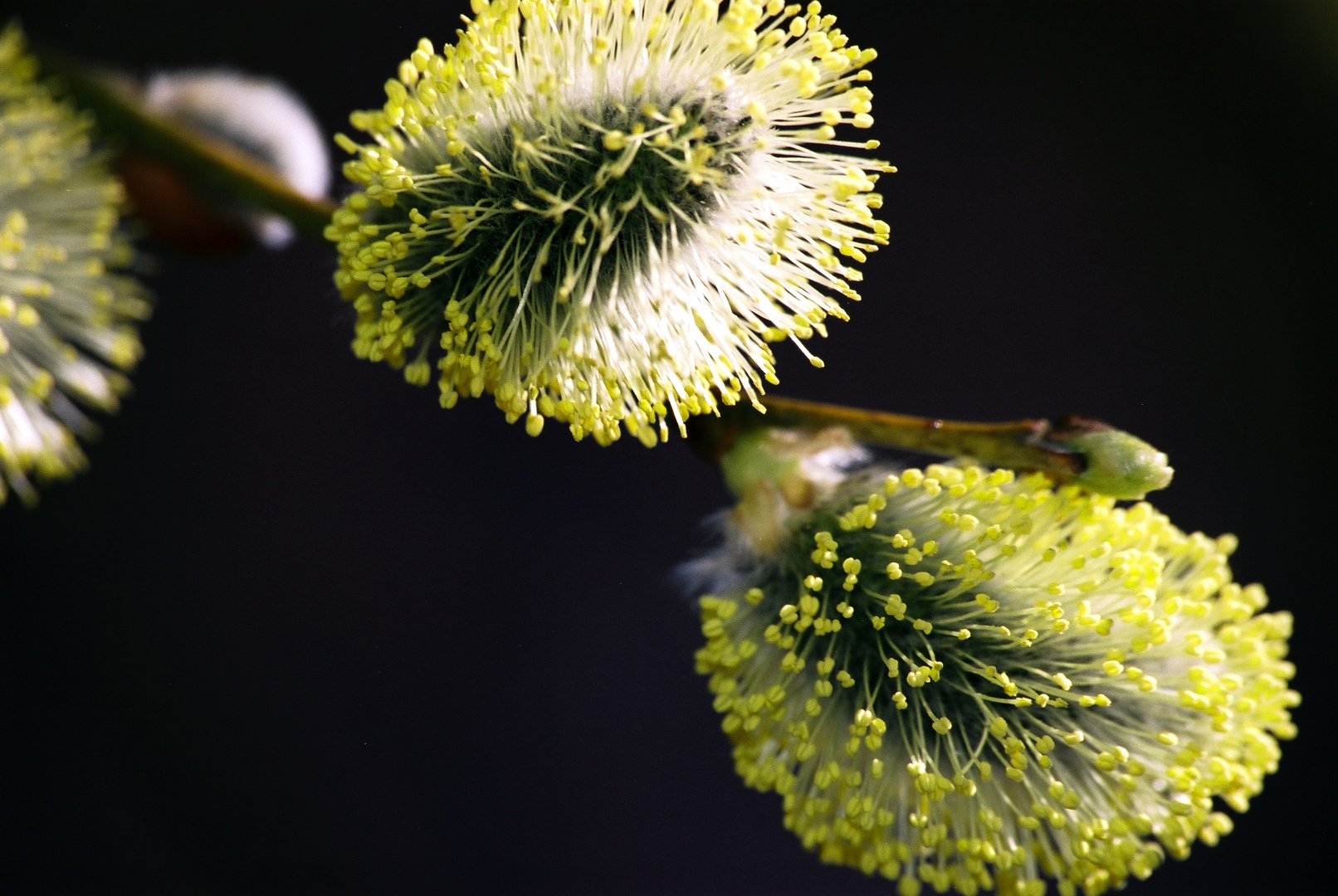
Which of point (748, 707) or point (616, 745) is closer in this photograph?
point (748, 707)

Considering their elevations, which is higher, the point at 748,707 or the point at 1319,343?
the point at 1319,343

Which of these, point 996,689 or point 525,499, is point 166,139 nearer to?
point 525,499

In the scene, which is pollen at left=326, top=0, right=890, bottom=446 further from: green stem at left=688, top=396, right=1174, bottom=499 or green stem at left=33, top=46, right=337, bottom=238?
green stem at left=33, top=46, right=337, bottom=238

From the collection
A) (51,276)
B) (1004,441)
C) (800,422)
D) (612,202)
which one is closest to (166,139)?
(51,276)

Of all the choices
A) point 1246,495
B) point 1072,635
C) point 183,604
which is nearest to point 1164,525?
point 1072,635

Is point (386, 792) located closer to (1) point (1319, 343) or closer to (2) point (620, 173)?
(2) point (620, 173)

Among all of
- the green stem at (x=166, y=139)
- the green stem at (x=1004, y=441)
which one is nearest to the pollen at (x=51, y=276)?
the green stem at (x=166, y=139)

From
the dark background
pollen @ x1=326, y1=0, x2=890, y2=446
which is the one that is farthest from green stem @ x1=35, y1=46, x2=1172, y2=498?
the dark background
